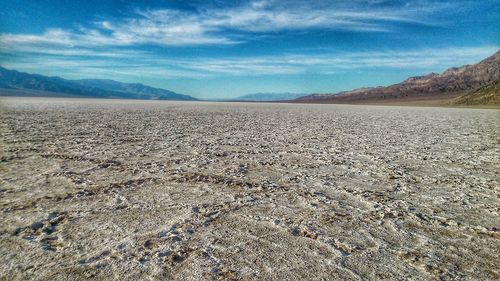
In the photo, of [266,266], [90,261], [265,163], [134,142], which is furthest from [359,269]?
[134,142]

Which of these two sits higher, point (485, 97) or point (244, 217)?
point (485, 97)

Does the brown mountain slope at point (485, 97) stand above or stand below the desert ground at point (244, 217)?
above

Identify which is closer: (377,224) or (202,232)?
(202,232)

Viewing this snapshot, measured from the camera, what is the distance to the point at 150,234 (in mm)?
2848

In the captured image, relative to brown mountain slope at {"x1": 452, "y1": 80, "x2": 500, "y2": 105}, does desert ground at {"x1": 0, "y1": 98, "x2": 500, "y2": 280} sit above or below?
below

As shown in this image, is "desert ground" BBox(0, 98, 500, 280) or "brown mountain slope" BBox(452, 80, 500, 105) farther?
"brown mountain slope" BBox(452, 80, 500, 105)

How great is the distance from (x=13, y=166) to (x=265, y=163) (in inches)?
154

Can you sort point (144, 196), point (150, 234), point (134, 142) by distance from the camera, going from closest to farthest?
point (150, 234)
point (144, 196)
point (134, 142)

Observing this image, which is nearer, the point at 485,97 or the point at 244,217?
the point at 244,217

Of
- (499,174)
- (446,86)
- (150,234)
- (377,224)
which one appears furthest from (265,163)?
(446,86)

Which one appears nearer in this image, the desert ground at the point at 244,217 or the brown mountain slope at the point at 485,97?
the desert ground at the point at 244,217

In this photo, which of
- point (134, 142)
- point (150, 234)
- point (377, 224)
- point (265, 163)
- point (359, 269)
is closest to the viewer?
point (359, 269)

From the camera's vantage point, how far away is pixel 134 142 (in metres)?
8.07

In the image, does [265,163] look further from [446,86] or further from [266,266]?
[446,86]
